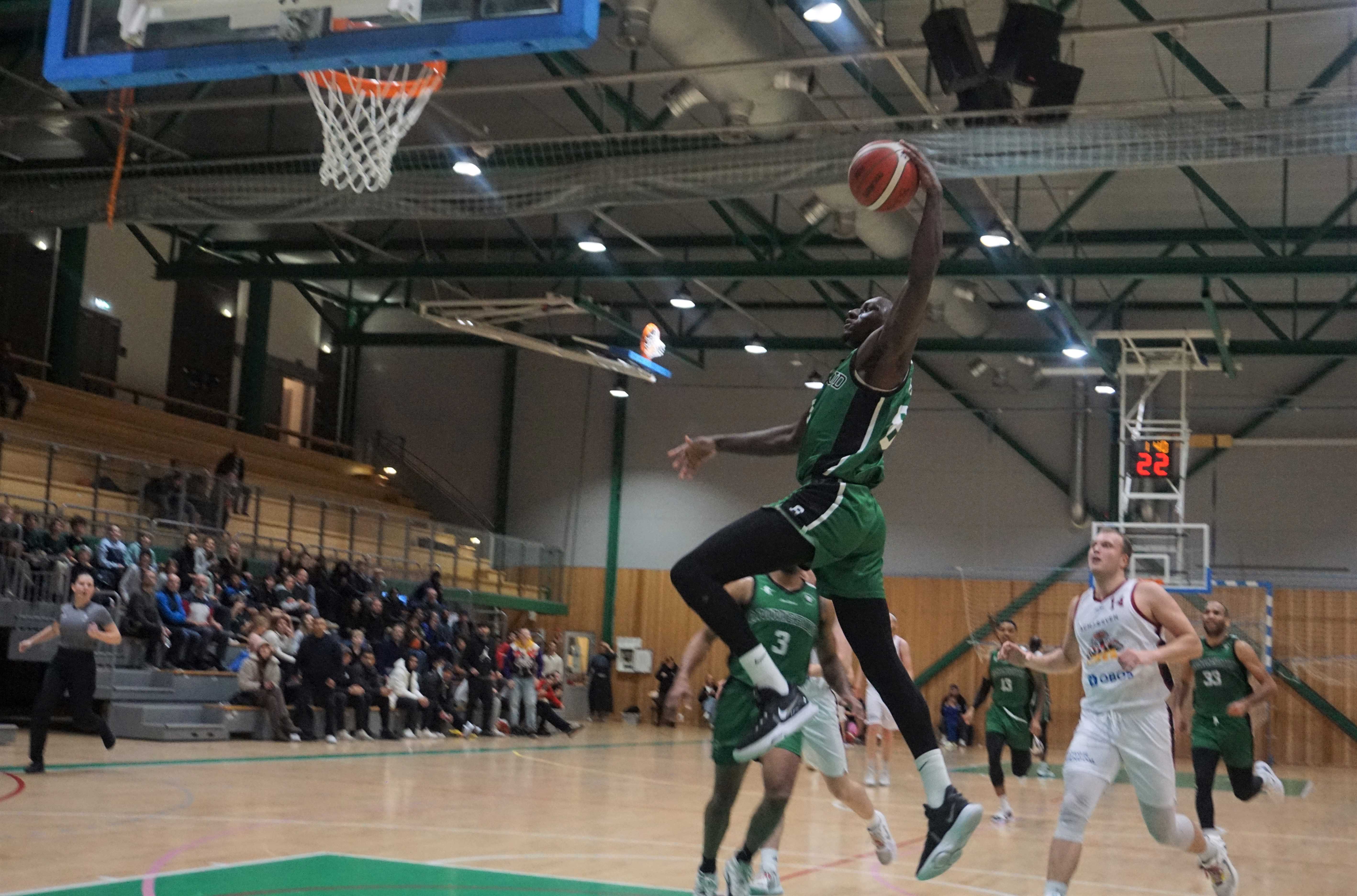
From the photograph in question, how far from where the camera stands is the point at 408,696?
2131 cm

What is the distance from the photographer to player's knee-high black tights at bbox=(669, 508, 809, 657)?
487cm

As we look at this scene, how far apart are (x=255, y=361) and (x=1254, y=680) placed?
952 inches

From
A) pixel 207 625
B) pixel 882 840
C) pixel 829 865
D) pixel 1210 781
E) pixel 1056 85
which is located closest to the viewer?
pixel 882 840

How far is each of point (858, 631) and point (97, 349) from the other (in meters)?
25.3

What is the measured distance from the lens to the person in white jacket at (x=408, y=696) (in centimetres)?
2130

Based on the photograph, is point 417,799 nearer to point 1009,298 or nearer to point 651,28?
point 651,28

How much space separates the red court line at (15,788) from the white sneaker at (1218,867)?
8.34 m

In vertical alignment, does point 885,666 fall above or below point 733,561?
below

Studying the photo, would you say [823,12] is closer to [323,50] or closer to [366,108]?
[366,108]

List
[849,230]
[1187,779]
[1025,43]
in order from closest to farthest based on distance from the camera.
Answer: [1025,43]
[849,230]
[1187,779]

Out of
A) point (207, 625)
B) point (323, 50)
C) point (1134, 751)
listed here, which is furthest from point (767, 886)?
point (207, 625)

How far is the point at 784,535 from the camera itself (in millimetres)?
4906

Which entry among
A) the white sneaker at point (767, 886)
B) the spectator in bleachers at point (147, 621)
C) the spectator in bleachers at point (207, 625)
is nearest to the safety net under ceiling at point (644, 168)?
the spectator in bleachers at point (147, 621)

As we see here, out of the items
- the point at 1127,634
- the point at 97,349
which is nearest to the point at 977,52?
the point at 1127,634
